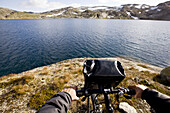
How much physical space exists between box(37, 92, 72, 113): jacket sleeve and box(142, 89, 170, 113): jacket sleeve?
102 inches

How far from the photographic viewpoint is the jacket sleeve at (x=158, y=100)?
7.36ft

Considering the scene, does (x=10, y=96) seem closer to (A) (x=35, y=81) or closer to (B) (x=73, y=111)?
(A) (x=35, y=81)

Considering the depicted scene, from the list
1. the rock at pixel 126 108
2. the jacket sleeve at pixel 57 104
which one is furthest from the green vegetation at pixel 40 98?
the rock at pixel 126 108

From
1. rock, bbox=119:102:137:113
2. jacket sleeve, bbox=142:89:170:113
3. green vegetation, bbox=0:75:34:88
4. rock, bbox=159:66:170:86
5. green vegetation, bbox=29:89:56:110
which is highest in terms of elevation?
jacket sleeve, bbox=142:89:170:113

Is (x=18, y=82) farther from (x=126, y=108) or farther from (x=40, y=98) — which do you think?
(x=126, y=108)

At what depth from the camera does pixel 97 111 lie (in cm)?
389

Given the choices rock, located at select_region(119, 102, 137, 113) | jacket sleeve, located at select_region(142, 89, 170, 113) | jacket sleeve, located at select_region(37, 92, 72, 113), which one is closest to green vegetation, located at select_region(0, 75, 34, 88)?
jacket sleeve, located at select_region(37, 92, 72, 113)

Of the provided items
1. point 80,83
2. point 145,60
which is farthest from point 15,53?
point 145,60

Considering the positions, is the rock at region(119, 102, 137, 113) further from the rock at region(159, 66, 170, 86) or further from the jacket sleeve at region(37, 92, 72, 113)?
the rock at region(159, 66, 170, 86)

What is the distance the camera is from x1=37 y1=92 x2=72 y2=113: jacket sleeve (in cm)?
219

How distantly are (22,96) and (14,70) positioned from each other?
15.1 meters

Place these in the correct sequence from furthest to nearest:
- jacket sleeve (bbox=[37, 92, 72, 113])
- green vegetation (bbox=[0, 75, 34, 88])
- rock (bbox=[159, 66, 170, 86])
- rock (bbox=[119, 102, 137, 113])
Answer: rock (bbox=[159, 66, 170, 86]), green vegetation (bbox=[0, 75, 34, 88]), rock (bbox=[119, 102, 137, 113]), jacket sleeve (bbox=[37, 92, 72, 113])

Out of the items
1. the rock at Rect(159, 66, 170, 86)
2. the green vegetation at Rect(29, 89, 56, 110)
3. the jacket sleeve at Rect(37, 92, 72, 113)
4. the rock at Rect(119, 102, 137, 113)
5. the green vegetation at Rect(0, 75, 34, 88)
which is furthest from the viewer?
the rock at Rect(159, 66, 170, 86)

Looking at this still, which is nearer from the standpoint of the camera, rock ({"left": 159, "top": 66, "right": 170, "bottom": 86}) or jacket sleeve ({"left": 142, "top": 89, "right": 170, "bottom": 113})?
jacket sleeve ({"left": 142, "top": 89, "right": 170, "bottom": 113})
